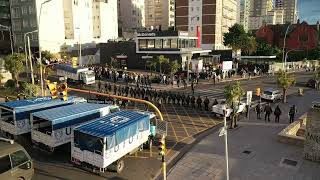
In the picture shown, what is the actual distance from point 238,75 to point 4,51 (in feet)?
188

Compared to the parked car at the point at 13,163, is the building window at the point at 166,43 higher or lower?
higher

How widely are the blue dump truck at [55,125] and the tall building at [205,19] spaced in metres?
77.4

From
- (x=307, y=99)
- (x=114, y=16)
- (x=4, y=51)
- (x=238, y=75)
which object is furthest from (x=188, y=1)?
(x=307, y=99)

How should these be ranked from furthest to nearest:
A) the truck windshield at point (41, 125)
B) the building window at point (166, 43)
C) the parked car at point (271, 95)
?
the building window at point (166, 43) → the parked car at point (271, 95) → the truck windshield at point (41, 125)

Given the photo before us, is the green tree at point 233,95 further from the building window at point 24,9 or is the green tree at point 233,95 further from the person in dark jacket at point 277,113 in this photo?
the building window at point 24,9

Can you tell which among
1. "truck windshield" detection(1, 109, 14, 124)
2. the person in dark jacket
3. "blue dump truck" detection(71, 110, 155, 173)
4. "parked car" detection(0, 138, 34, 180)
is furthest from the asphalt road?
the person in dark jacket

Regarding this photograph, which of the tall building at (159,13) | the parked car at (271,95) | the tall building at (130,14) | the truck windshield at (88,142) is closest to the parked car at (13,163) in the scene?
the truck windshield at (88,142)

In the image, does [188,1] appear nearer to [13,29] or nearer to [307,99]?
[13,29]

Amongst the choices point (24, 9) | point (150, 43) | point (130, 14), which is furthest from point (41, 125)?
point (130, 14)

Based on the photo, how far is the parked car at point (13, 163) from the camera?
13.4m

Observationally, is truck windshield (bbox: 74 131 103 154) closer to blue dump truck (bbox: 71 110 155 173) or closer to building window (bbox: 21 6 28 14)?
blue dump truck (bbox: 71 110 155 173)

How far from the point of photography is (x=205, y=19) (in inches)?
3792

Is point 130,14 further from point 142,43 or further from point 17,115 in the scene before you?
point 17,115

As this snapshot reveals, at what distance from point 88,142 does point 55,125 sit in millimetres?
3196
